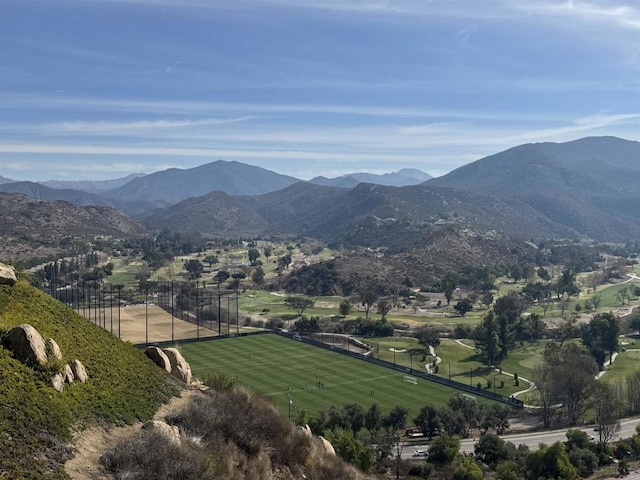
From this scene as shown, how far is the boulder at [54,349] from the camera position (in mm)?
21641

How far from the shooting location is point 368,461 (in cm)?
3694

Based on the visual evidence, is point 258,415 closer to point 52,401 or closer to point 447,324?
point 52,401

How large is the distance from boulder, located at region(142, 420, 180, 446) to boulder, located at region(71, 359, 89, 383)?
319cm

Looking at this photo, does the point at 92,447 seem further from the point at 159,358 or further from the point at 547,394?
the point at 547,394

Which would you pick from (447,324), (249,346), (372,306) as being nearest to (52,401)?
(249,346)

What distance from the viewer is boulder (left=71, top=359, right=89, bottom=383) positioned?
870 inches

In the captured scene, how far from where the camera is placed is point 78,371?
2225cm

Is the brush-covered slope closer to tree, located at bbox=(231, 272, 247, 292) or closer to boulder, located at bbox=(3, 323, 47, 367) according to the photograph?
boulder, located at bbox=(3, 323, 47, 367)

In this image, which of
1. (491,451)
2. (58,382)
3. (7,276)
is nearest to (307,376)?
(491,451)

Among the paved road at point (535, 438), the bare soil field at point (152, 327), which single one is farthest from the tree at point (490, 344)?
the bare soil field at point (152, 327)

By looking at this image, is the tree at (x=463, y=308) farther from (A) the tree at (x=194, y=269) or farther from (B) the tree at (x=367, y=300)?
(A) the tree at (x=194, y=269)

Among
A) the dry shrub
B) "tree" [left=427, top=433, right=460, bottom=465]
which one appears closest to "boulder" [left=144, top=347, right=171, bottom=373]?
the dry shrub

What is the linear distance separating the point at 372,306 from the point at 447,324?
2666 centimetres

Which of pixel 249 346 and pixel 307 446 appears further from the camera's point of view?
pixel 249 346
